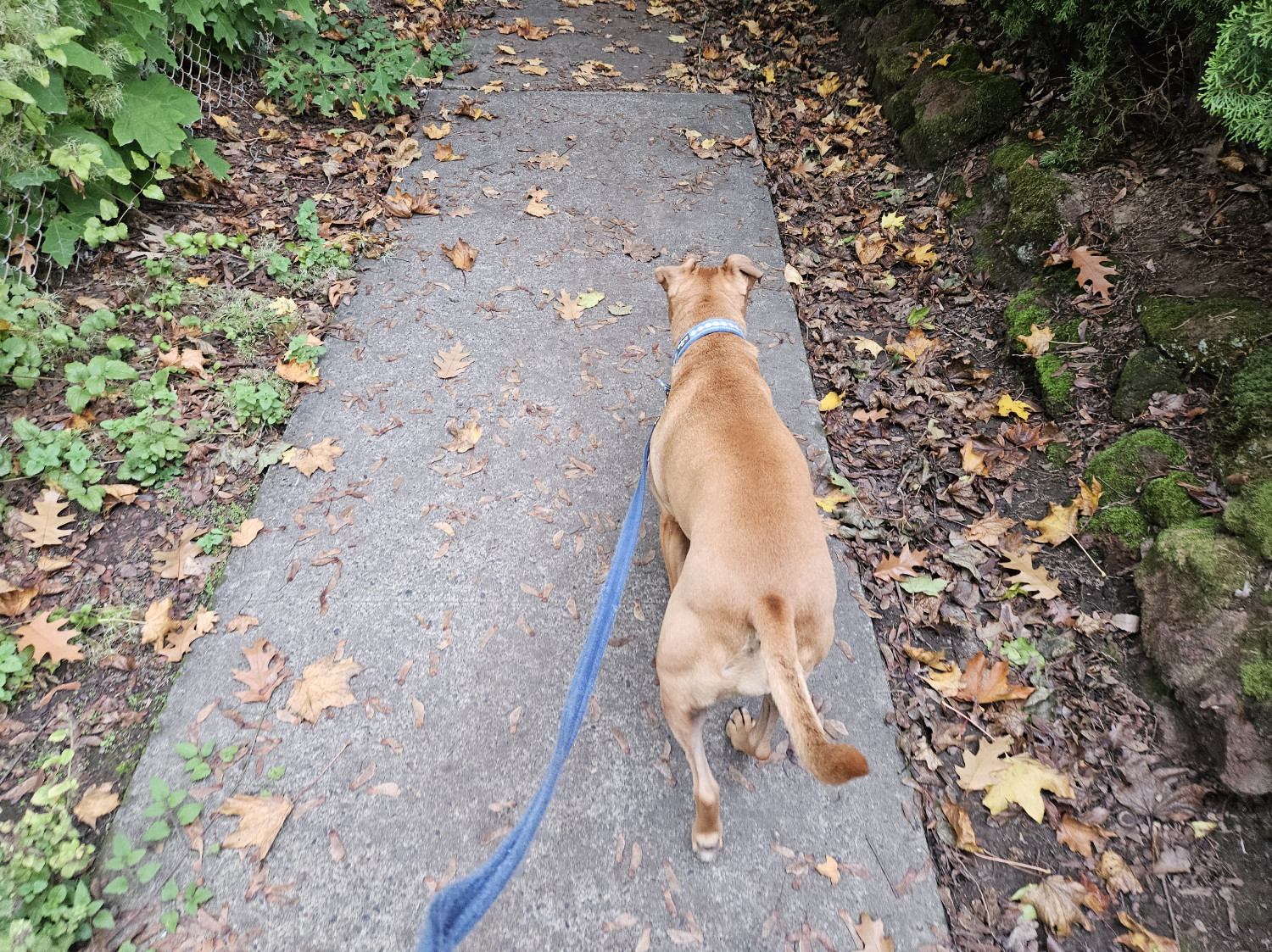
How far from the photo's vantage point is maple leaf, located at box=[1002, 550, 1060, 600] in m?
3.32

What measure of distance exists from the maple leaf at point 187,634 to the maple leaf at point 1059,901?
3624 millimetres

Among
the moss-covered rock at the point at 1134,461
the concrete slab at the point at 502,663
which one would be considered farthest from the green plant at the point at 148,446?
the moss-covered rock at the point at 1134,461

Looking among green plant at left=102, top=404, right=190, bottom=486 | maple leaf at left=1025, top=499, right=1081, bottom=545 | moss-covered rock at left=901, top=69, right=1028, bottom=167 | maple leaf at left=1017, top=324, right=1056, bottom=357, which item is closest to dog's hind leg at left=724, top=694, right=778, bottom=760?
maple leaf at left=1025, top=499, right=1081, bottom=545

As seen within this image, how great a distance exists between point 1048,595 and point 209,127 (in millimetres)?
6808

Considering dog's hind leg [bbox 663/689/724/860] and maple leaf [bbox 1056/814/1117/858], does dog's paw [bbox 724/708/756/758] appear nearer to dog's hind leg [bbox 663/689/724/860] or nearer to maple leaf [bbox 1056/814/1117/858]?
dog's hind leg [bbox 663/689/724/860]

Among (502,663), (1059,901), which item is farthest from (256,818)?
(1059,901)

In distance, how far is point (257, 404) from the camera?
3922 mm

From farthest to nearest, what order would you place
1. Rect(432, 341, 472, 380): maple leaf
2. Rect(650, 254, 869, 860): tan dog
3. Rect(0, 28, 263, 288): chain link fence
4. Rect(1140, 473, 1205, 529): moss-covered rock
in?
Rect(432, 341, 472, 380): maple leaf, Rect(0, 28, 263, 288): chain link fence, Rect(1140, 473, 1205, 529): moss-covered rock, Rect(650, 254, 869, 860): tan dog

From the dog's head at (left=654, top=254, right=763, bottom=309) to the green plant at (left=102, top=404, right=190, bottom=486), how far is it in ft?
9.12

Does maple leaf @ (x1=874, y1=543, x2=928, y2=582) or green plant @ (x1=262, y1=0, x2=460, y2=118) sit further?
green plant @ (x1=262, y1=0, x2=460, y2=118)

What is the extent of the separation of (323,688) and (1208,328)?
4.73 m

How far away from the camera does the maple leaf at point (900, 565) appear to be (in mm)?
3510

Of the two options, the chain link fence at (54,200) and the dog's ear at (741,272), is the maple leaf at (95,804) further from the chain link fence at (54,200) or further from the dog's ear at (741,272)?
the dog's ear at (741,272)

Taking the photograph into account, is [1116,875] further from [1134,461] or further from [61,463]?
[61,463]
